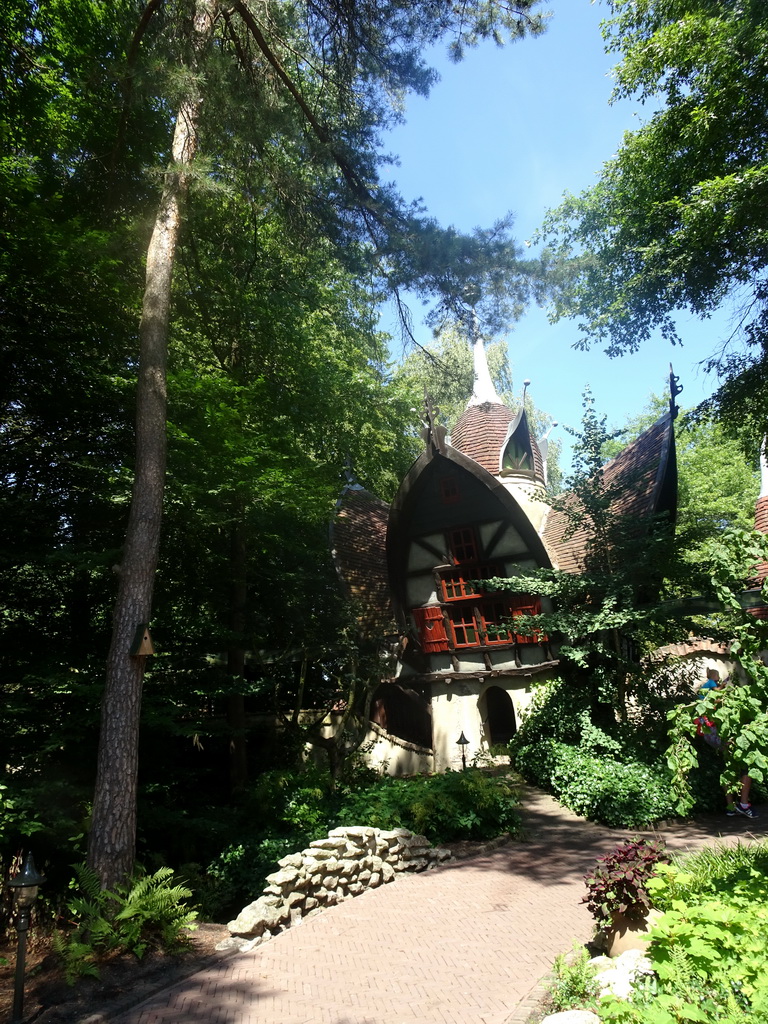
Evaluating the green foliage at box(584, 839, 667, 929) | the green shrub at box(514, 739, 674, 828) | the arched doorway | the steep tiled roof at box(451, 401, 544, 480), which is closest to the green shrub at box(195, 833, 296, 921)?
the green shrub at box(514, 739, 674, 828)

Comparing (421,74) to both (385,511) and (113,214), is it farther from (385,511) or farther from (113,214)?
(385,511)

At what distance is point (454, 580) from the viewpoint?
15.6 m

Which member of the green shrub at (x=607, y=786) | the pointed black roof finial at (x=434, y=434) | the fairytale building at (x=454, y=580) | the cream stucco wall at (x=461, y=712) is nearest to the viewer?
the green shrub at (x=607, y=786)

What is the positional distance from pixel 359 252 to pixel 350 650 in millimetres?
7606

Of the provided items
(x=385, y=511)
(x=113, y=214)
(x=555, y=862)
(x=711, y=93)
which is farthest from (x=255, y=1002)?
(x=385, y=511)

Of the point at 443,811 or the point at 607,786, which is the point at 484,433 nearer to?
the point at 607,786

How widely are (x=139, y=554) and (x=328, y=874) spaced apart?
4553 millimetres

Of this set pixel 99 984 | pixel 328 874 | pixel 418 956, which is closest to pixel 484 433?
pixel 328 874

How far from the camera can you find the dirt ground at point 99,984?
5.43m

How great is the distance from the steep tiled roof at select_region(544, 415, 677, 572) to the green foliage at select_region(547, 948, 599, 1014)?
867cm

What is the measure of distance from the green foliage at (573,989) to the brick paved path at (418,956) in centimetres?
23

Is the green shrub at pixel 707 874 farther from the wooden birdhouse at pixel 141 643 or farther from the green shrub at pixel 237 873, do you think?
the wooden birdhouse at pixel 141 643

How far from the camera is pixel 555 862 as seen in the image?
8.62 meters

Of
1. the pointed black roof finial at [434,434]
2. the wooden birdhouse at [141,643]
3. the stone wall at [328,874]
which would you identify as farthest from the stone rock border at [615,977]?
the pointed black roof finial at [434,434]
